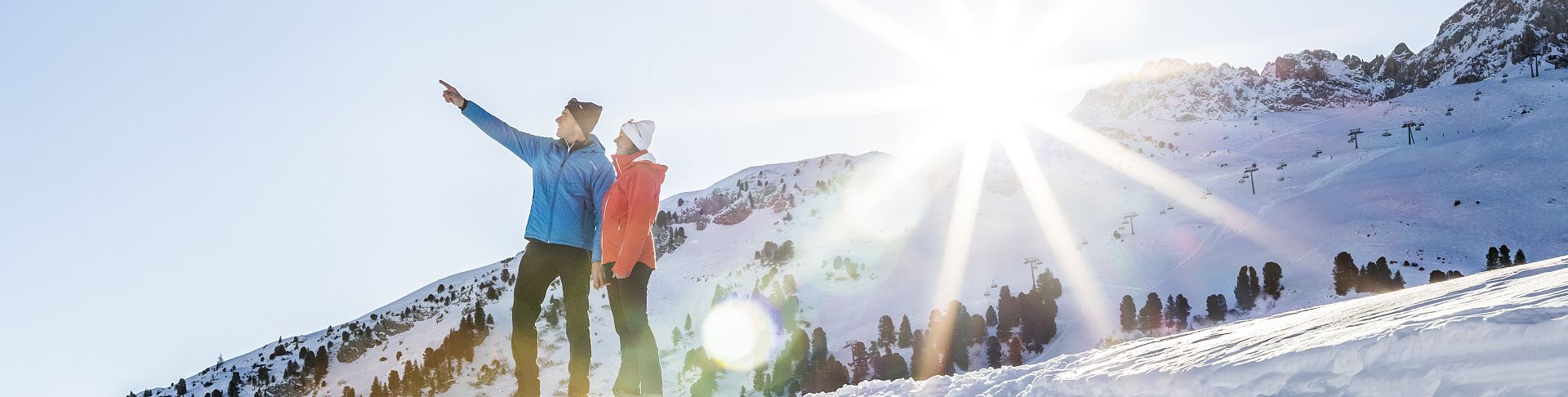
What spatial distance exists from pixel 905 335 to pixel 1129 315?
15.4 meters

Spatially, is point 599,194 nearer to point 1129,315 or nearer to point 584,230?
point 584,230

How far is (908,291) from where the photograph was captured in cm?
A: 7056

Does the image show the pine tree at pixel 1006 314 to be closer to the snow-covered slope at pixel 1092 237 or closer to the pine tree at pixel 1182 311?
the snow-covered slope at pixel 1092 237

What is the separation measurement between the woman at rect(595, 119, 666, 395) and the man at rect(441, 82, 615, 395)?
5.6 inches

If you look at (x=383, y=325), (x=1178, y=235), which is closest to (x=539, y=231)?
(x=1178, y=235)

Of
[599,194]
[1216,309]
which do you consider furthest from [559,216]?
[1216,309]

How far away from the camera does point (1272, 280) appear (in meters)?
50.7

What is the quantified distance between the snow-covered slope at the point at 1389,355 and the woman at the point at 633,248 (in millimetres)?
2738

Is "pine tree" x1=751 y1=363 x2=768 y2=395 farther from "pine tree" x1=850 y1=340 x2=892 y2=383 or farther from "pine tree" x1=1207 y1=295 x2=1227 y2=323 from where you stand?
"pine tree" x1=1207 y1=295 x2=1227 y2=323

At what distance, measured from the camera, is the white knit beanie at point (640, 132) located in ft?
21.2

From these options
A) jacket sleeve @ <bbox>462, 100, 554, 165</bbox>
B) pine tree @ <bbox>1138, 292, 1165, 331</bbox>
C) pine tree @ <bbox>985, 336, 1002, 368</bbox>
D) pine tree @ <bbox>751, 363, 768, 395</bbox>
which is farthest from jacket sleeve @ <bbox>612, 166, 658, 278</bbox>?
pine tree @ <bbox>751, 363, 768, 395</bbox>

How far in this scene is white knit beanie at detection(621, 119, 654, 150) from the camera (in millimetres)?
6469

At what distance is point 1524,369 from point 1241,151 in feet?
397

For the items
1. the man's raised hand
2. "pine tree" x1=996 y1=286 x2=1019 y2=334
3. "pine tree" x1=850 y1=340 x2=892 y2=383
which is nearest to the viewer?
the man's raised hand
